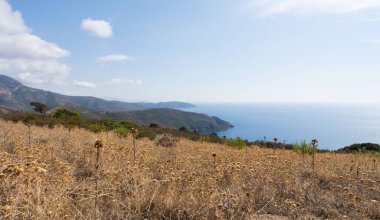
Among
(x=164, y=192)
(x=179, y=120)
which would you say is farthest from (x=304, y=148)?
(x=179, y=120)

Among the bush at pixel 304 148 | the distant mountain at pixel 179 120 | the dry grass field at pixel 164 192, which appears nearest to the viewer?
the dry grass field at pixel 164 192

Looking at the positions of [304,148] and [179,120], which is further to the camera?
[179,120]

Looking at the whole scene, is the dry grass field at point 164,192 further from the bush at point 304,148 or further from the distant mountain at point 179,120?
the distant mountain at point 179,120

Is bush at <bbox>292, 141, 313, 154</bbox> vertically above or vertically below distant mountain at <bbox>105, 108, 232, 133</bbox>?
above

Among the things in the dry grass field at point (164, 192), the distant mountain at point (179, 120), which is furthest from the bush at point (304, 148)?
the distant mountain at point (179, 120)

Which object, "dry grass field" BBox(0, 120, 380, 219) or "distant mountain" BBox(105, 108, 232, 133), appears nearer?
"dry grass field" BBox(0, 120, 380, 219)

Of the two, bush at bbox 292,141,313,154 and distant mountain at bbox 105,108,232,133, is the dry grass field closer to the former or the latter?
bush at bbox 292,141,313,154

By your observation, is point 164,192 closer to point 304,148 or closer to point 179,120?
point 304,148

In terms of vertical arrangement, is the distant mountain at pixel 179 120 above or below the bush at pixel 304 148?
below

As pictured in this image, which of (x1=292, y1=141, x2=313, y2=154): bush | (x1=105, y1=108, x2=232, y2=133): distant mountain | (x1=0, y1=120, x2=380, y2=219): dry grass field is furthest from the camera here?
(x1=105, y1=108, x2=232, y2=133): distant mountain

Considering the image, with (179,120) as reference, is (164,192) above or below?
above

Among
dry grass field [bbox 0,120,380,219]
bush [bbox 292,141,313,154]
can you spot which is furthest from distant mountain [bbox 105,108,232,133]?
dry grass field [bbox 0,120,380,219]

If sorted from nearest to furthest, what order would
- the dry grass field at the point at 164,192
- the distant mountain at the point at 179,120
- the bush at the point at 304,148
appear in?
the dry grass field at the point at 164,192
the bush at the point at 304,148
the distant mountain at the point at 179,120

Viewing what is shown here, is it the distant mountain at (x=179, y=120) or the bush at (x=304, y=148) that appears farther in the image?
the distant mountain at (x=179, y=120)
